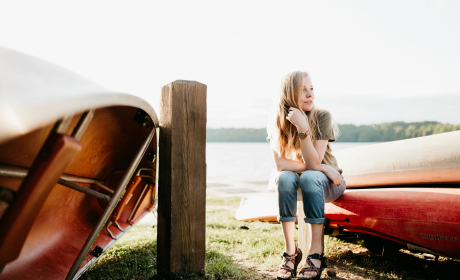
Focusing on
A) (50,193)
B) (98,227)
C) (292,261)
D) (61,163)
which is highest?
(61,163)

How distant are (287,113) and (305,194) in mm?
548

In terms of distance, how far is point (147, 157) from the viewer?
2393 millimetres

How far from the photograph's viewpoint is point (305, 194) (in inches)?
77.4

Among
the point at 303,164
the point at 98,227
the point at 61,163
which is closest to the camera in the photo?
the point at 61,163

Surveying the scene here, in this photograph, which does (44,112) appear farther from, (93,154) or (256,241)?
(256,241)

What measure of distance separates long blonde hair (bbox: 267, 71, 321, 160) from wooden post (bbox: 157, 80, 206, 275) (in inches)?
21.4

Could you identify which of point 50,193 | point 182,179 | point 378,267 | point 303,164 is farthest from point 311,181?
point 50,193

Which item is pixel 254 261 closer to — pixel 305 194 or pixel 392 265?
pixel 305 194

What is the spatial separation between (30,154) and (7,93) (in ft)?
2.57

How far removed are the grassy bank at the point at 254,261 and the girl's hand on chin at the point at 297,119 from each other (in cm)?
88

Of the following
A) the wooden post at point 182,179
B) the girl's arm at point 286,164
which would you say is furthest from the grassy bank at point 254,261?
the girl's arm at point 286,164

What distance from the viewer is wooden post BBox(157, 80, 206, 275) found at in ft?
6.06

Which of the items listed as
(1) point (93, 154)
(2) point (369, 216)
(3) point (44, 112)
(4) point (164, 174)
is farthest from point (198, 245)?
(3) point (44, 112)

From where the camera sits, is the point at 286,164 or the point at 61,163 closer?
the point at 61,163
